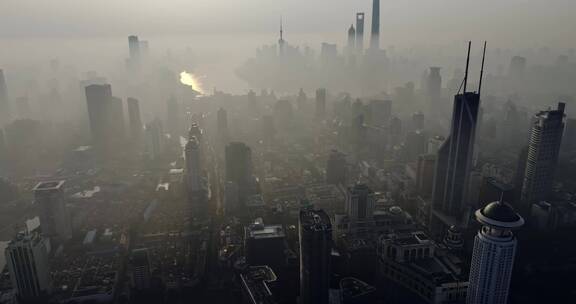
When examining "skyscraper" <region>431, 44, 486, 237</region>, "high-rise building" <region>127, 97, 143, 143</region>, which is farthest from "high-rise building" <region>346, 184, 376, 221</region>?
"high-rise building" <region>127, 97, 143, 143</region>

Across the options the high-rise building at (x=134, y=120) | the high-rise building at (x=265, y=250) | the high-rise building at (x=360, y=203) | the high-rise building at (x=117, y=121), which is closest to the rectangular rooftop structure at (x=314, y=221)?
the high-rise building at (x=265, y=250)

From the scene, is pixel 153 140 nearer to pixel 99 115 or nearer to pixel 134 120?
pixel 134 120

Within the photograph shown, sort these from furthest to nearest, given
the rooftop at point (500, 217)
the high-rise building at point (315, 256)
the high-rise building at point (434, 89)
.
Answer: the high-rise building at point (434, 89)
the high-rise building at point (315, 256)
the rooftop at point (500, 217)

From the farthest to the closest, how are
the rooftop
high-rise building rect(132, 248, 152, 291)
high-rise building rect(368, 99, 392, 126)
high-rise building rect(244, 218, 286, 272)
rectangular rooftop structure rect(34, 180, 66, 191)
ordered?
high-rise building rect(368, 99, 392, 126) < rectangular rooftop structure rect(34, 180, 66, 191) < high-rise building rect(244, 218, 286, 272) < high-rise building rect(132, 248, 152, 291) < the rooftop

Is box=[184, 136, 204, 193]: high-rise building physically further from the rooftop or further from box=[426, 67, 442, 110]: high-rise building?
box=[426, 67, 442, 110]: high-rise building

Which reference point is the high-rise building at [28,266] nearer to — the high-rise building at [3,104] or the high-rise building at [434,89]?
the high-rise building at [3,104]

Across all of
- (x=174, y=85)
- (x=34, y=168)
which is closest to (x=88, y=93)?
(x=34, y=168)

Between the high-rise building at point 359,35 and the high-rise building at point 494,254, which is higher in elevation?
the high-rise building at point 359,35
